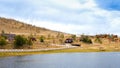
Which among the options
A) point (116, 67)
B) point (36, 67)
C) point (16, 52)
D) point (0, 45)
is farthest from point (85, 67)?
point (0, 45)

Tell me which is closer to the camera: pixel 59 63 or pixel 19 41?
pixel 59 63

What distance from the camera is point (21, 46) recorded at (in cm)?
14325

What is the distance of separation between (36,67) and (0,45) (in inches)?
3115

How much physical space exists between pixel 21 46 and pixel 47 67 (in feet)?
278

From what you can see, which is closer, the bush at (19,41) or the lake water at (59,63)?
the lake water at (59,63)

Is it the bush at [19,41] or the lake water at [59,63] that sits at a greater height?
the bush at [19,41]

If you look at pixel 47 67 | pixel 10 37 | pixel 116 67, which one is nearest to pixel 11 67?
pixel 47 67

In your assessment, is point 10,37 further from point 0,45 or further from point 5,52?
point 5,52

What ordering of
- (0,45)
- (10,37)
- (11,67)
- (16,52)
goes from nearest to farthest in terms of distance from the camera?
(11,67) → (16,52) → (0,45) → (10,37)

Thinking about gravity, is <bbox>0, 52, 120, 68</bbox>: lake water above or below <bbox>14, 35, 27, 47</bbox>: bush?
below

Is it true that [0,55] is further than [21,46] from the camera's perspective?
No

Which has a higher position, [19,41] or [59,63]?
[19,41]

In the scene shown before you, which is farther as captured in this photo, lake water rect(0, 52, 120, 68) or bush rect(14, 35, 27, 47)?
bush rect(14, 35, 27, 47)

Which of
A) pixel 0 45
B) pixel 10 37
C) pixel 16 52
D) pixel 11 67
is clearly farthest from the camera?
pixel 10 37
